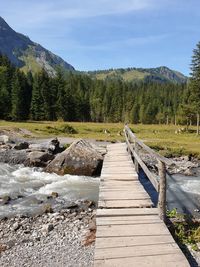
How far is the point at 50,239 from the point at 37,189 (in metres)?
8.17

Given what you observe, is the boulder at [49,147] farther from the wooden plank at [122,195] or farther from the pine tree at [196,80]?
the pine tree at [196,80]

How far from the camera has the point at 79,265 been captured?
8.92 metres

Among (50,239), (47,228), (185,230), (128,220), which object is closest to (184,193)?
(185,230)

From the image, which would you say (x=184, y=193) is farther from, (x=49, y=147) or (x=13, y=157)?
(x=13, y=157)

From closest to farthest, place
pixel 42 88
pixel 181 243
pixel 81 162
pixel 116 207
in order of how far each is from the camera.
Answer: pixel 181 243
pixel 116 207
pixel 81 162
pixel 42 88

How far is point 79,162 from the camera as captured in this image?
22859mm

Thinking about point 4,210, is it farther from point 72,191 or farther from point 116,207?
point 116,207

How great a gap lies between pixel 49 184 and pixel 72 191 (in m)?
2.07

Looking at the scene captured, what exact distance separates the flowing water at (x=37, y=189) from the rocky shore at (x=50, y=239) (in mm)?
1577

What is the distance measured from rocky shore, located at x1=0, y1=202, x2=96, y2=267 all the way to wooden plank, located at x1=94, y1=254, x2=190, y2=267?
2466mm

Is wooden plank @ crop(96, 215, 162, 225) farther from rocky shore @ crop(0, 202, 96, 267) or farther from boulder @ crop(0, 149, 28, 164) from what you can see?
boulder @ crop(0, 149, 28, 164)

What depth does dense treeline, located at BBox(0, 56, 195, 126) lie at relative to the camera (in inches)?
3278

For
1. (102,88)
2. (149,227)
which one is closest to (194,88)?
(149,227)

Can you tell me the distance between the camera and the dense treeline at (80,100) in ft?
273
